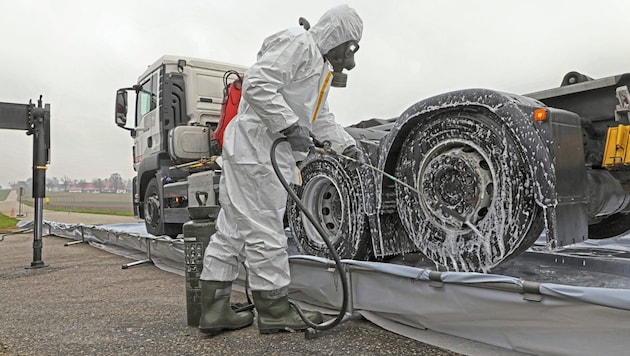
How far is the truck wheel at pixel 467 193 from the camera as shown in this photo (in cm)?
240

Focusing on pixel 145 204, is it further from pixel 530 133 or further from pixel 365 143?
pixel 530 133

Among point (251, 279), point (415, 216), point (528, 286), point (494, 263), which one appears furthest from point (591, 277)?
point (251, 279)

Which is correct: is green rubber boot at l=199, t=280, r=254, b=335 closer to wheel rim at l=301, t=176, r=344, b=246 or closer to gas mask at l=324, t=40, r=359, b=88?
wheel rim at l=301, t=176, r=344, b=246

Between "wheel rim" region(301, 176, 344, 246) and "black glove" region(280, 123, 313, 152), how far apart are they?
96 centimetres

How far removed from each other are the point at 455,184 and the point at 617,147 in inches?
32.9

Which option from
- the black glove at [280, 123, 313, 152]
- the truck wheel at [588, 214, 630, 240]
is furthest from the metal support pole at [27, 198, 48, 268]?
the truck wheel at [588, 214, 630, 240]

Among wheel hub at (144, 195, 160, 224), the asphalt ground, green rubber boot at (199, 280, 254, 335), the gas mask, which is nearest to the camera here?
the asphalt ground

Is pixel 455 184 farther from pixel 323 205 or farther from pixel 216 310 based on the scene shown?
pixel 216 310

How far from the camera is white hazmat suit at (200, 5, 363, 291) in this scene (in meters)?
2.58

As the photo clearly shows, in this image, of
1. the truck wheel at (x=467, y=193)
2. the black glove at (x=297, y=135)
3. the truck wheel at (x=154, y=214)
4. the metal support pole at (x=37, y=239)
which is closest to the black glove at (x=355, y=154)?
the truck wheel at (x=467, y=193)

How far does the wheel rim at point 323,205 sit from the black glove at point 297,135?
957 millimetres

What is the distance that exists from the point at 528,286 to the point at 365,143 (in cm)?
170

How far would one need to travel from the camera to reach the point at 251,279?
2648mm

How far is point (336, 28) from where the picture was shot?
2.80 meters
